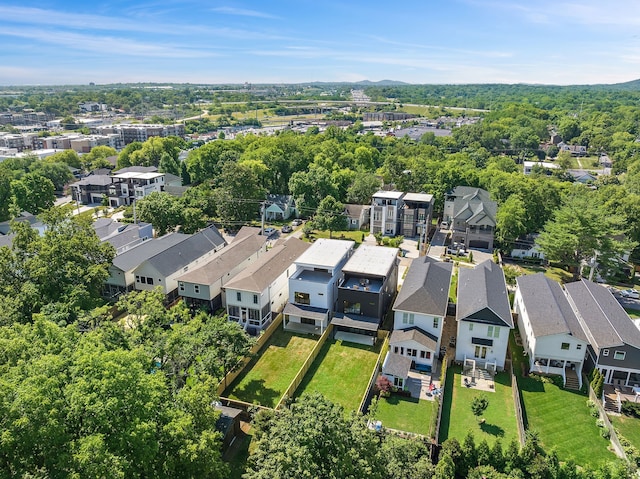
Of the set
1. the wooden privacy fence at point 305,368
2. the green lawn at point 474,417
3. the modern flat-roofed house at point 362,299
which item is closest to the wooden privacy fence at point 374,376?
the modern flat-roofed house at point 362,299

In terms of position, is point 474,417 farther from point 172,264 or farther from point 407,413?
point 172,264

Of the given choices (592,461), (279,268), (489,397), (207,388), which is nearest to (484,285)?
(489,397)

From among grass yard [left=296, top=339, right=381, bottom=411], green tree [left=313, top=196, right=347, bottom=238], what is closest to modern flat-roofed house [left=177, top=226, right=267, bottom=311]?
grass yard [left=296, top=339, right=381, bottom=411]

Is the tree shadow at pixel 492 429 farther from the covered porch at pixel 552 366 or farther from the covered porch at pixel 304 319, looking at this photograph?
the covered porch at pixel 304 319

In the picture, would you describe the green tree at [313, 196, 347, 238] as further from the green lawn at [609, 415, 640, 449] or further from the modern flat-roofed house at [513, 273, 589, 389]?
the green lawn at [609, 415, 640, 449]

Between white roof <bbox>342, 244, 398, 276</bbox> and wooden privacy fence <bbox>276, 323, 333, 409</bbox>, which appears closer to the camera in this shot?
wooden privacy fence <bbox>276, 323, 333, 409</bbox>

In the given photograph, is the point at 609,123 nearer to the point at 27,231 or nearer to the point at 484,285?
the point at 484,285

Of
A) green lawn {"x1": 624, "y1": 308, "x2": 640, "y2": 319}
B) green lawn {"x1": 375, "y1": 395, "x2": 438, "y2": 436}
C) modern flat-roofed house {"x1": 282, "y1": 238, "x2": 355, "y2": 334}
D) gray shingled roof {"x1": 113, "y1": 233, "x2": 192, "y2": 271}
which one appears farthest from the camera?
gray shingled roof {"x1": 113, "y1": 233, "x2": 192, "y2": 271}

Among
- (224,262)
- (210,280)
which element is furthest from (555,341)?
(224,262)
